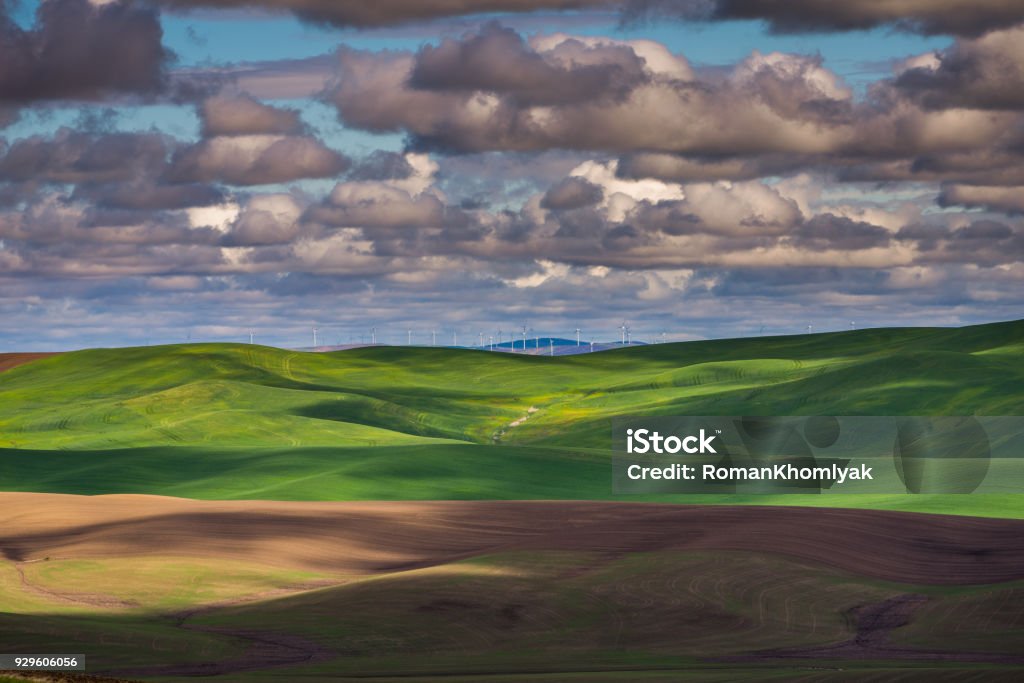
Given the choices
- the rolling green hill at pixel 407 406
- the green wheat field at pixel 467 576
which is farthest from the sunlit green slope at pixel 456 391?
the green wheat field at pixel 467 576

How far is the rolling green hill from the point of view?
235ft

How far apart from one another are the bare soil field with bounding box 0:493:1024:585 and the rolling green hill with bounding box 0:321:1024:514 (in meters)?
12.8

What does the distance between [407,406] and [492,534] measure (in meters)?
87.0

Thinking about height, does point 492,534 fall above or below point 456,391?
below

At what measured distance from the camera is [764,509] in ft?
160

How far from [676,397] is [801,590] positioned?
3858 inches

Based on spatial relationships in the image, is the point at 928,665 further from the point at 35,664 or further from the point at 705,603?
the point at 35,664

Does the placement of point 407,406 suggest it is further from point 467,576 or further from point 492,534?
point 467,576

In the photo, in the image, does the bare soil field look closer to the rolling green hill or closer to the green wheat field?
the green wheat field

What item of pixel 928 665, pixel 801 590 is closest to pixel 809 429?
pixel 801 590

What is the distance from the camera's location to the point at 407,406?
134 m

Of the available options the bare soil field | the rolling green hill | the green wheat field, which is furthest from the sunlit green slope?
the bare soil field

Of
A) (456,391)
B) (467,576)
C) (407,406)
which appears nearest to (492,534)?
(467,576)

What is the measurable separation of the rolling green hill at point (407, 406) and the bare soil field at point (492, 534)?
1281 cm
